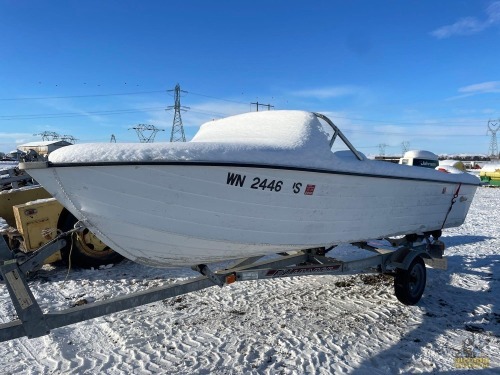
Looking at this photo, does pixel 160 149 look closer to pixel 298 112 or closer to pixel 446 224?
pixel 298 112

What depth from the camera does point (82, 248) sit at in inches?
203

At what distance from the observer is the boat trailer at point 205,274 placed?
2.41 metres

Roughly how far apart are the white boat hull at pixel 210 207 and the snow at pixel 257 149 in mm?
67

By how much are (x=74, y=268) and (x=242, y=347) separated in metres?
3.11

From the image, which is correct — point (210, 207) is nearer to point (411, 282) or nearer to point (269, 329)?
point (269, 329)

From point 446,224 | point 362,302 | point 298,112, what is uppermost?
point 298,112

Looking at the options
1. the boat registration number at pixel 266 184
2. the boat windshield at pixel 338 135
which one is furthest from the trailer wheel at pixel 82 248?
the boat windshield at pixel 338 135

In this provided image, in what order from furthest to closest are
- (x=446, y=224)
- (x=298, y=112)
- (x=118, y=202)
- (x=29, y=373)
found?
(x=446, y=224)
(x=298, y=112)
(x=29, y=373)
(x=118, y=202)

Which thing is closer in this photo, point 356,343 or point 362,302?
point 356,343

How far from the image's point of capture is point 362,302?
433 centimetres

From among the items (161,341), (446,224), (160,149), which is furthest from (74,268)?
(446,224)

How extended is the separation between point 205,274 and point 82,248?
279 centimetres

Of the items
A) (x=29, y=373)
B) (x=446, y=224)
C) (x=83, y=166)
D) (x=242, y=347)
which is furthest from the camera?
(x=446, y=224)

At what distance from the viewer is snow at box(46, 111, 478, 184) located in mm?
2467
